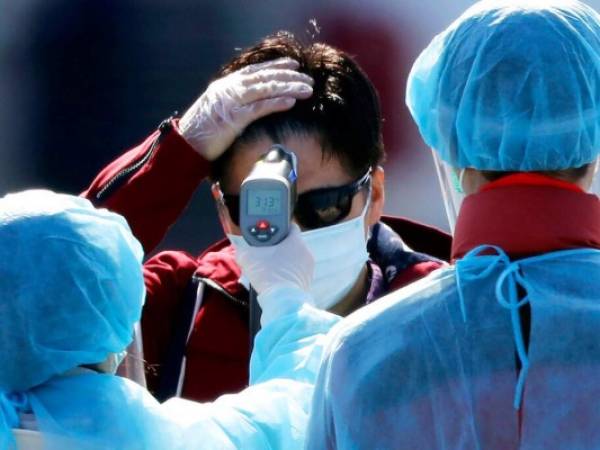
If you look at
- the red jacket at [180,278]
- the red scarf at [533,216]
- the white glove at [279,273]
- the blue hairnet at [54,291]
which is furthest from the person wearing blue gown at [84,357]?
the red jacket at [180,278]

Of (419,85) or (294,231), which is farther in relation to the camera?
(294,231)

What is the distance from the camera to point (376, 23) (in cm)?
429

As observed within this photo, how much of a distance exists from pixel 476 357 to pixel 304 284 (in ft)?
1.92

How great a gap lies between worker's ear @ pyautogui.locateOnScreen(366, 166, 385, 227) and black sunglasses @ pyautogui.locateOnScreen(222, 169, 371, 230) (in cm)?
6

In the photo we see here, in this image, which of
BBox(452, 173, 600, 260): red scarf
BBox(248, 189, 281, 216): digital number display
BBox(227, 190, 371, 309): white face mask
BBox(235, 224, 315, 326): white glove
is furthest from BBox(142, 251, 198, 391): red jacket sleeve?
BBox(452, 173, 600, 260): red scarf

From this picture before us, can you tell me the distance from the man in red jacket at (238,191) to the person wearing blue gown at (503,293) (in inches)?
38.2

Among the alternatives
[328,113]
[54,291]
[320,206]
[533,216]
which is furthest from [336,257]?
[533,216]

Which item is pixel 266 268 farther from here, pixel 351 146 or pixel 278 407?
pixel 351 146

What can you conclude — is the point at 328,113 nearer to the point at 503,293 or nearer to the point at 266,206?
the point at 266,206

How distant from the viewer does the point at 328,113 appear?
9.27 feet

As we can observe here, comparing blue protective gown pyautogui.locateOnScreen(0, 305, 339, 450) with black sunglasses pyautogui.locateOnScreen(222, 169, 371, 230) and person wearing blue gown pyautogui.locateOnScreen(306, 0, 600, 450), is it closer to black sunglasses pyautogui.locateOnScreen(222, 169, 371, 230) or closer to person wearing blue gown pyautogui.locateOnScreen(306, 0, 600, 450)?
person wearing blue gown pyautogui.locateOnScreen(306, 0, 600, 450)

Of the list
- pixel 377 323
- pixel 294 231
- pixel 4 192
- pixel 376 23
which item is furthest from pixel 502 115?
pixel 4 192

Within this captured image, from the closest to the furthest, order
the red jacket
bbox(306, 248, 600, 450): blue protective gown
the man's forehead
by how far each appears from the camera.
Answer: bbox(306, 248, 600, 450): blue protective gown → the red jacket → the man's forehead

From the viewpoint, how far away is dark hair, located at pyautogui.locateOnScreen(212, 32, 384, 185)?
2.80 meters
